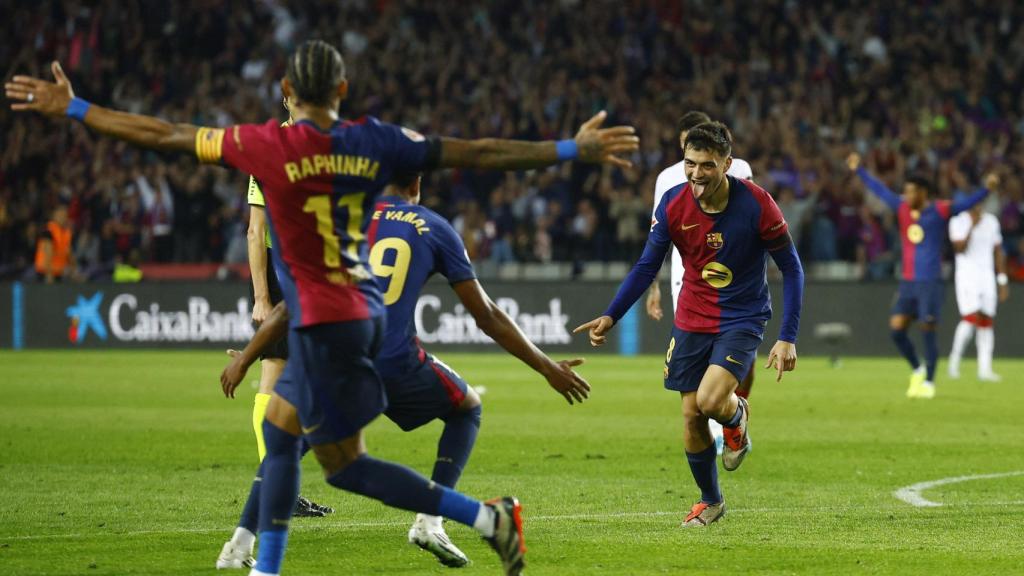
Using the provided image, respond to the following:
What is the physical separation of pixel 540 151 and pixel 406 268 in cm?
139

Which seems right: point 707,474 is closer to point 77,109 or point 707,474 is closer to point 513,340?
point 513,340

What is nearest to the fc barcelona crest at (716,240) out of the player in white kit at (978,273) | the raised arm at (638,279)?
the raised arm at (638,279)

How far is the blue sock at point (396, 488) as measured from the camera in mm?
6027

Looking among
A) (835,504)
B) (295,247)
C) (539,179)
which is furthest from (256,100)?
(295,247)

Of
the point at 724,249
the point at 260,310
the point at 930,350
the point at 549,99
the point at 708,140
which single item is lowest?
the point at 930,350

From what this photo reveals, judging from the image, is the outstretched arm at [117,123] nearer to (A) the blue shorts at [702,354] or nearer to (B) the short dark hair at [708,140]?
(B) the short dark hair at [708,140]

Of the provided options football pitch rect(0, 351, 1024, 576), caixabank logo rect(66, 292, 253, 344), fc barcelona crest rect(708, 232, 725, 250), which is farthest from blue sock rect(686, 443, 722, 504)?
caixabank logo rect(66, 292, 253, 344)

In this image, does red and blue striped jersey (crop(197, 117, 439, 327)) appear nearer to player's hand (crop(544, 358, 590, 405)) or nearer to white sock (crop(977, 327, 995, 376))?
player's hand (crop(544, 358, 590, 405))

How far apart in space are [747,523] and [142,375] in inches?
538

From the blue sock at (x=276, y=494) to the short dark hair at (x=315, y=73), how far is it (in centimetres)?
137

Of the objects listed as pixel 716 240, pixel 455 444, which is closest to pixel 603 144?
pixel 455 444

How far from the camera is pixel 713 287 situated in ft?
28.3

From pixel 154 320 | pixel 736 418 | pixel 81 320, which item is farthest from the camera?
pixel 81 320

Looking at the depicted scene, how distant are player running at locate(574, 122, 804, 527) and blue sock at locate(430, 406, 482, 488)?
1127 mm
